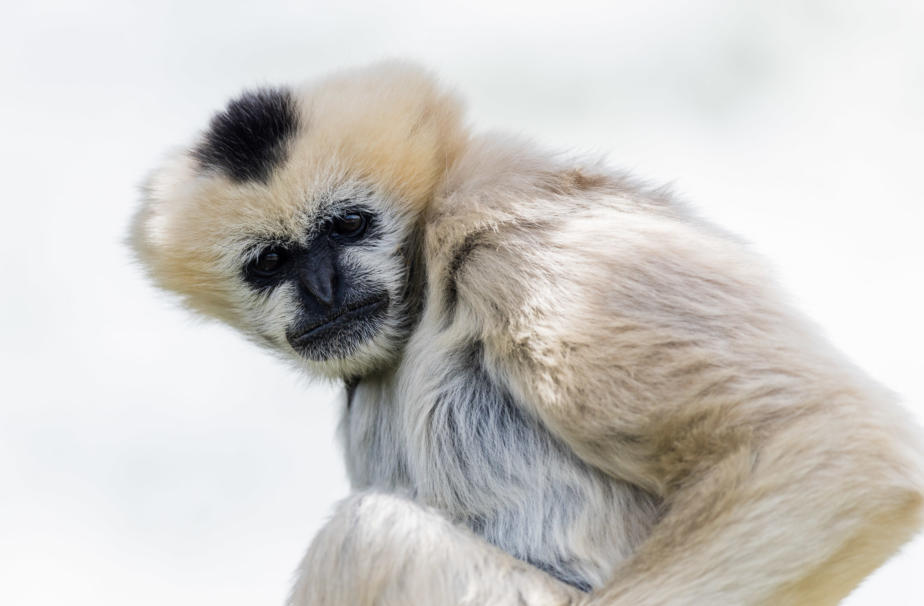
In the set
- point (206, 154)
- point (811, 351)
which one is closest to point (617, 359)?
point (811, 351)

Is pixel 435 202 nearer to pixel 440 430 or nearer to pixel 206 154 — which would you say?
pixel 440 430

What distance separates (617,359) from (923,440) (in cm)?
91

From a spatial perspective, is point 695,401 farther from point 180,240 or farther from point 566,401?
point 180,240

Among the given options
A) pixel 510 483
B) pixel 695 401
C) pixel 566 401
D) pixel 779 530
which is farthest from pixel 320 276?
pixel 779 530

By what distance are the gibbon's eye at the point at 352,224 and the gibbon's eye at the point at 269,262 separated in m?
0.23

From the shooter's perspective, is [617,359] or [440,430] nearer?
[617,359]

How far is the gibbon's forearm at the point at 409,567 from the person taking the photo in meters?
3.18

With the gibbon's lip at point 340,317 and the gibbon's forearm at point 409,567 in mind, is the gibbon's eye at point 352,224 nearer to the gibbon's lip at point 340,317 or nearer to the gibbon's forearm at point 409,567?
the gibbon's lip at point 340,317

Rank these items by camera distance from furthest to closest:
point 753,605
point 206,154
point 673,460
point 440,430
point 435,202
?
point 206,154, point 435,202, point 440,430, point 673,460, point 753,605

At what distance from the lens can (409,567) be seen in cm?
319

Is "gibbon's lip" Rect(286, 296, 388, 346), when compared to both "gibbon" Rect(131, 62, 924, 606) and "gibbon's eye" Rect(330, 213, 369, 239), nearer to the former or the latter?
"gibbon" Rect(131, 62, 924, 606)

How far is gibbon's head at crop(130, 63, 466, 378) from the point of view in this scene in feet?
13.3

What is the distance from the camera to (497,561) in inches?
128

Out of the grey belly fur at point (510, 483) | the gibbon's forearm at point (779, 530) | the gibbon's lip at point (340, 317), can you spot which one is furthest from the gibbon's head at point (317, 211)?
the gibbon's forearm at point (779, 530)
